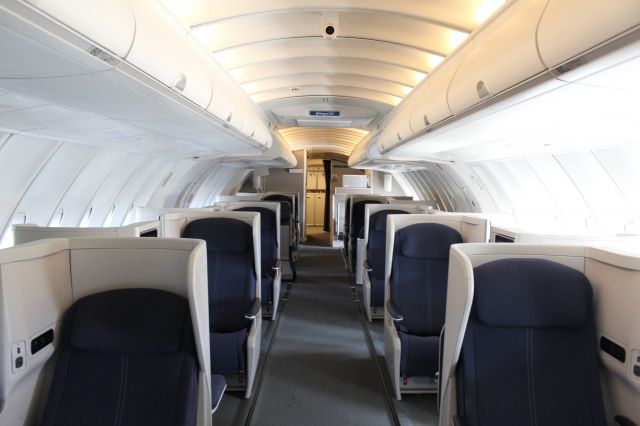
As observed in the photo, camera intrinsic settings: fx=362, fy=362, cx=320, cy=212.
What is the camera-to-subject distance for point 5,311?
5.12ft

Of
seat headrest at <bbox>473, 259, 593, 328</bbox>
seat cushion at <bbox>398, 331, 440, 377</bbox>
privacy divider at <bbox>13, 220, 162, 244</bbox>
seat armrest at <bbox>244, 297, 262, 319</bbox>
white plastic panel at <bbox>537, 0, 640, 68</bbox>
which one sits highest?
white plastic panel at <bbox>537, 0, 640, 68</bbox>

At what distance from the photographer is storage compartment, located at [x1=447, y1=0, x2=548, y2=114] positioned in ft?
6.29

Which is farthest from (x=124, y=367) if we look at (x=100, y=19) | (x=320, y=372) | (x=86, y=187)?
(x=86, y=187)

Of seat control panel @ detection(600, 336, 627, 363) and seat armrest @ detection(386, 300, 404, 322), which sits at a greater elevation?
seat control panel @ detection(600, 336, 627, 363)

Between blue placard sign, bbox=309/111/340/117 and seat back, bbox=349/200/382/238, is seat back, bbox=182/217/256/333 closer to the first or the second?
seat back, bbox=349/200/382/238

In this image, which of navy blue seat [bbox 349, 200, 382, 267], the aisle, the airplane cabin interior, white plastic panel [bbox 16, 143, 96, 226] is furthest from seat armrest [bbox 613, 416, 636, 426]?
white plastic panel [bbox 16, 143, 96, 226]

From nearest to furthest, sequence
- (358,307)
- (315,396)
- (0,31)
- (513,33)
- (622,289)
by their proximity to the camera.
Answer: (0,31) → (622,289) → (513,33) → (315,396) → (358,307)

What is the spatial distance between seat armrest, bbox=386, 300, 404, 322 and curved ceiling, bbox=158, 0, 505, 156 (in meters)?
2.61

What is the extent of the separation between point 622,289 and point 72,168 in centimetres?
626

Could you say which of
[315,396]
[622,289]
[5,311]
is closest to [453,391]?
[622,289]

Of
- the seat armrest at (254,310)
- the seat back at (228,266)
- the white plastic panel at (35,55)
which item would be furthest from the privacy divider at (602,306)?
the white plastic panel at (35,55)

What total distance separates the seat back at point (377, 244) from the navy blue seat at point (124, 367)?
3668mm

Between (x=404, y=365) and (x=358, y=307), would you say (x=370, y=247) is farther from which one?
(x=404, y=365)

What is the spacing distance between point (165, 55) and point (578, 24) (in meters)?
2.22
